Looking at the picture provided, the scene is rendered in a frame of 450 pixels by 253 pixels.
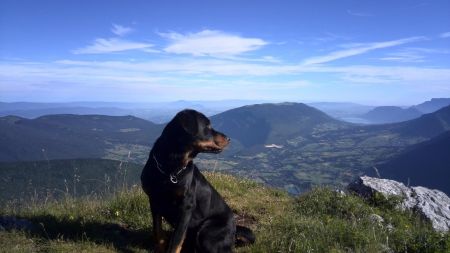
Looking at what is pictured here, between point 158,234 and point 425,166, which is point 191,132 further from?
point 425,166

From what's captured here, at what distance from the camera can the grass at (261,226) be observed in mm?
6699

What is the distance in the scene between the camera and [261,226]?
326 inches

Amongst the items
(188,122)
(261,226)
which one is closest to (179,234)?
(188,122)

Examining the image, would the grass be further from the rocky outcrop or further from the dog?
the dog

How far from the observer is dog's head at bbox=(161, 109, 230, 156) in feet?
21.0

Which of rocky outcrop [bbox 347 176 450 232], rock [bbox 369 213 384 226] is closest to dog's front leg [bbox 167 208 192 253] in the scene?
rock [bbox 369 213 384 226]

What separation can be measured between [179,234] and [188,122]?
1714 mm

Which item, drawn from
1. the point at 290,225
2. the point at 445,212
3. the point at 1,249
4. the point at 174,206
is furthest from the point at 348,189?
the point at 1,249

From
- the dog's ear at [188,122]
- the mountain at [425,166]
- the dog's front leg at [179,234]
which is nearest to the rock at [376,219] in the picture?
the dog's front leg at [179,234]

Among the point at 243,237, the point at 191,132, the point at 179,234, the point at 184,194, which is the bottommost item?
the point at 243,237

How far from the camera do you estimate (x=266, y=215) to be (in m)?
8.99

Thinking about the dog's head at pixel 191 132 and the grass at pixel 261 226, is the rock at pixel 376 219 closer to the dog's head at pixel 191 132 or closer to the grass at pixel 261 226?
the grass at pixel 261 226

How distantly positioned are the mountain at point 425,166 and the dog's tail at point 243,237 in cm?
11725

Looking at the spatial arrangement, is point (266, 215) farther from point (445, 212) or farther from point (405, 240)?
point (445, 212)
